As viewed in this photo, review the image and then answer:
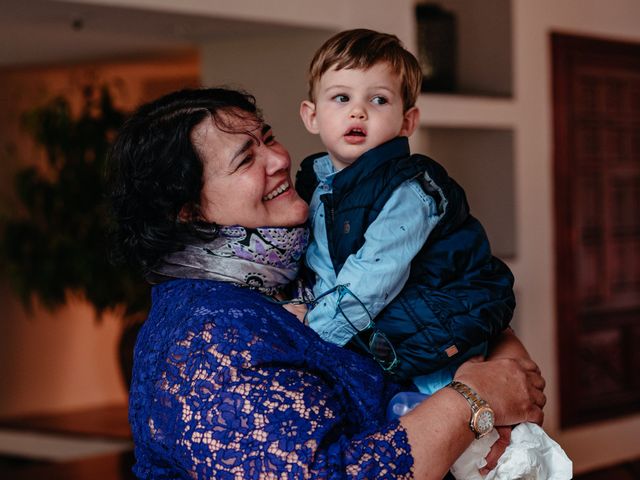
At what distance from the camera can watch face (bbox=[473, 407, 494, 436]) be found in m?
1.64

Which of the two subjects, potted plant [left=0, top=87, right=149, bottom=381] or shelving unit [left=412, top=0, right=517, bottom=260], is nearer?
shelving unit [left=412, top=0, right=517, bottom=260]

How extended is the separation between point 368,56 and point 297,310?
0.52m

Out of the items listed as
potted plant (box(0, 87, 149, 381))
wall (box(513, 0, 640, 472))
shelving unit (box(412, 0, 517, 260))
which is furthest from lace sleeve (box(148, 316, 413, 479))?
potted plant (box(0, 87, 149, 381))

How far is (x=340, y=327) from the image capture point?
5.89ft

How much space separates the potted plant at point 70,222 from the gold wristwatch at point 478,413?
3.57 metres

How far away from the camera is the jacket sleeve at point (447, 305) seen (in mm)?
1851

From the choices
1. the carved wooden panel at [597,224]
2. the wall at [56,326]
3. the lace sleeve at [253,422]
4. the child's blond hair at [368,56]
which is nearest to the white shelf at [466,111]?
the carved wooden panel at [597,224]

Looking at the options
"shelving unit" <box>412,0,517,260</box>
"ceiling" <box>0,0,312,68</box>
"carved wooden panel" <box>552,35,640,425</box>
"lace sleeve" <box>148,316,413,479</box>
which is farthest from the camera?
"carved wooden panel" <box>552,35,640,425</box>

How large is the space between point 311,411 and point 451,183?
59 centimetres

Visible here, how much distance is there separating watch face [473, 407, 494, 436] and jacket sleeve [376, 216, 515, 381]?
0.21 meters

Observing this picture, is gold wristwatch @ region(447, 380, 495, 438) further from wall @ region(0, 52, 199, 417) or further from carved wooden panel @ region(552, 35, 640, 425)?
wall @ region(0, 52, 199, 417)

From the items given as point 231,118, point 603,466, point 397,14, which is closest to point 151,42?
point 397,14

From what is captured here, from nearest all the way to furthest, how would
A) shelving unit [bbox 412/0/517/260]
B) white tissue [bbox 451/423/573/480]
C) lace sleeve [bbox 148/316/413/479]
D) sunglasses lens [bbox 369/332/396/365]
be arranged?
lace sleeve [bbox 148/316/413/479] < white tissue [bbox 451/423/573/480] < sunglasses lens [bbox 369/332/396/365] < shelving unit [bbox 412/0/517/260]

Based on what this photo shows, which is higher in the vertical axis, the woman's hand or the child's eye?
the child's eye
